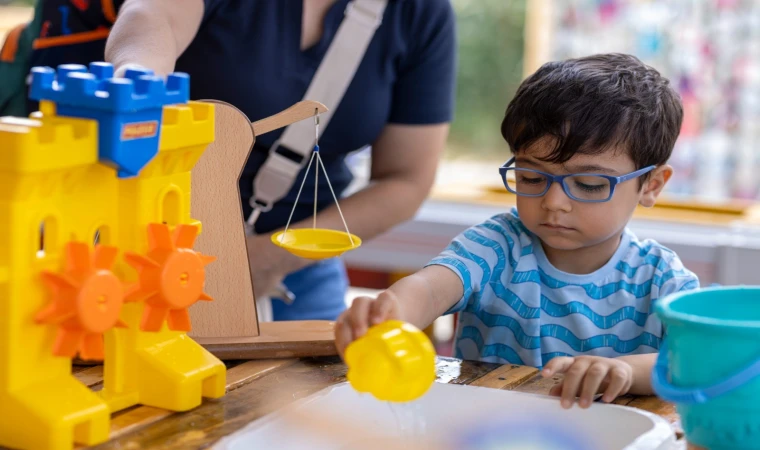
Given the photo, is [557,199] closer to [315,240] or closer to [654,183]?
[654,183]

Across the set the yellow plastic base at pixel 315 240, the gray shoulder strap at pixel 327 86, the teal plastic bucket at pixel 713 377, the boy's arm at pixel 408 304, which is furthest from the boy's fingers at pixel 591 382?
the gray shoulder strap at pixel 327 86

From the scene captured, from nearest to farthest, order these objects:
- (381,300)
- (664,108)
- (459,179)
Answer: (381,300) < (664,108) < (459,179)

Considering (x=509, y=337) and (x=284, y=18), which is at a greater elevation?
(x=284, y=18)

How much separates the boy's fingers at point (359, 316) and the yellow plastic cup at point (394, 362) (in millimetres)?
59

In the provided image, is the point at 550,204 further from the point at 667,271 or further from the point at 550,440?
the point at 550,440

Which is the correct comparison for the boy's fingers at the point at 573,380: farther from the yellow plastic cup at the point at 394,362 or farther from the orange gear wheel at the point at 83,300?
the orange gear wheel at the point at 83,300

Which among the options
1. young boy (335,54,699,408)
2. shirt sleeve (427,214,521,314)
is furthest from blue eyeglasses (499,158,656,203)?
shirt sleeve (427,214,521,314)

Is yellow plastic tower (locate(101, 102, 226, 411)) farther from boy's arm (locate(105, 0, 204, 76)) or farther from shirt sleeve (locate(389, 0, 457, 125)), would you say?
shirt sleeve (locate(389, 0, 457, 125))

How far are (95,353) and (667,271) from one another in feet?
2.60

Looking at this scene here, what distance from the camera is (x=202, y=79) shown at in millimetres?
1532

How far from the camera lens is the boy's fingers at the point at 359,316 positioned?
943 millimetres

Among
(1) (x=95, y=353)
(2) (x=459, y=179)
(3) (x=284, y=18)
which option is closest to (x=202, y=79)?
(3) (x=284, y=18)

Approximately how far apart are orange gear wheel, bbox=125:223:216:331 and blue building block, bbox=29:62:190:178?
3.1 inches

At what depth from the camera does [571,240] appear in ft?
4.18
